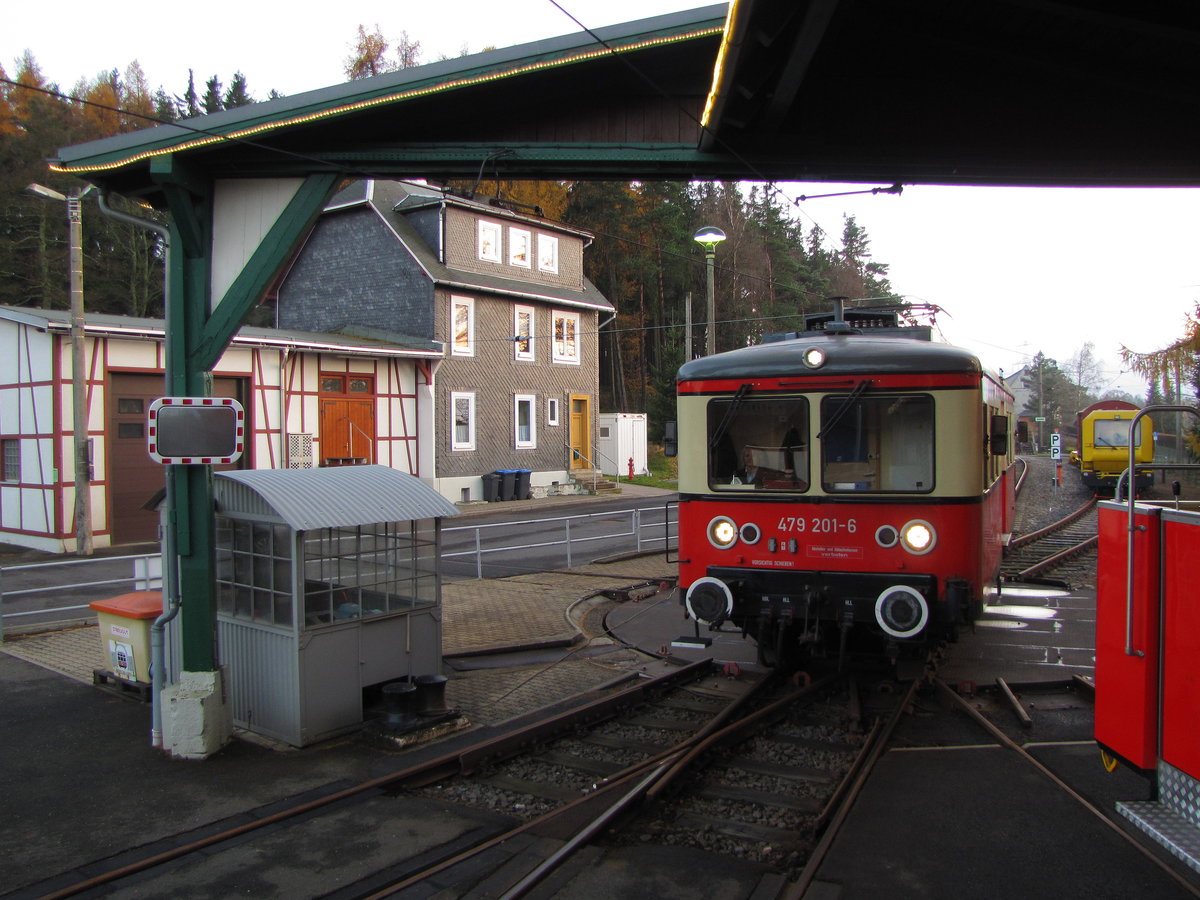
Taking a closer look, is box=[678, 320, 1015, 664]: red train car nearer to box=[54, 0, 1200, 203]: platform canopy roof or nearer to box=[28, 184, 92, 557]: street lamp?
box=[54, 0, 1200, 203]: platform canopy roof

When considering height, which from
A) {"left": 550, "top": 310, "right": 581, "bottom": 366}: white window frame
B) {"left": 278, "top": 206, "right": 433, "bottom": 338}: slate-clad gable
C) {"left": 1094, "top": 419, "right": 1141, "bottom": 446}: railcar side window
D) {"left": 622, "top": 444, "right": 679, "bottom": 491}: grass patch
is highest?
{"left": 278, "top": 206, "right": 433, "bottom": 338}: slate-clad gable

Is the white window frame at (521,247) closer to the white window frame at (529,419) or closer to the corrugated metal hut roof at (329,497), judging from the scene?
the white window frame at (529,419)

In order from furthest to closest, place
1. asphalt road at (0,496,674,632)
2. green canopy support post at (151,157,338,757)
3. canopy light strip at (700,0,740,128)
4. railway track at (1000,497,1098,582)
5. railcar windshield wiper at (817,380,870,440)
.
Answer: railway track at (1000,497,1098,582), asphalt road at (0,496,674,632), railcar windshield wiper at (817,380,870,440), green canopy support post at (151,157,338,757), canopy light strip at (700,0,740,128)

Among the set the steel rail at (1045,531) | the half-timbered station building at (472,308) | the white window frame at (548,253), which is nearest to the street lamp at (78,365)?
the half-timbered station building at (472,308)

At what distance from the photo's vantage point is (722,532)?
7.69 meters

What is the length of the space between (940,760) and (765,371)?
3.33m

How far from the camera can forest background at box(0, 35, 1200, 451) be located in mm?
34094

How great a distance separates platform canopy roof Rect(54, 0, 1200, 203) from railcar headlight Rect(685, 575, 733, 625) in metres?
3.43

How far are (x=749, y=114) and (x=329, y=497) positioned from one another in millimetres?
4458

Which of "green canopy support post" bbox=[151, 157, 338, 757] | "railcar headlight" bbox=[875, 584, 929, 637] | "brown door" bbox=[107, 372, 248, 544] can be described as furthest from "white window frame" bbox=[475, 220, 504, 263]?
"railcar headlight" bbox=[875, 584, 929, 637]

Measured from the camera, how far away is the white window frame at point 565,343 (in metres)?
32.5

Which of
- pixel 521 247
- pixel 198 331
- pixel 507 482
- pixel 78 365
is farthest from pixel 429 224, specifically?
pixel 198 331

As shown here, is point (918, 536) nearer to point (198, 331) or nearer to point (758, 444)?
point (758, 444)

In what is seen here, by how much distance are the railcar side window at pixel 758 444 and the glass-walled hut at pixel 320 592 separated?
2.42 metres
